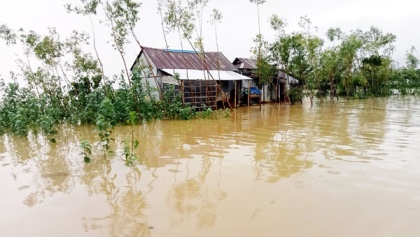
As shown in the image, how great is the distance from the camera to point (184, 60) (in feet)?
66.5

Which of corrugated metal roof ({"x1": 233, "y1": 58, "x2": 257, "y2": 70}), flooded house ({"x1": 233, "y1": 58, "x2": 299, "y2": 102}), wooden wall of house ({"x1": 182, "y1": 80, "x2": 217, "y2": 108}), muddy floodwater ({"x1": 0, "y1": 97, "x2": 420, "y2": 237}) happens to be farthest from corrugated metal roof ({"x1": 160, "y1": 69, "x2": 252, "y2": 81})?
muddy floodwater ({"x1": 0, "y1": 97, "x2": 420, "y2": 237})

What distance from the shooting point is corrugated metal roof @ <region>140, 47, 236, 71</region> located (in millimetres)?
18722

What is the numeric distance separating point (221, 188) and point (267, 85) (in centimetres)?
1969

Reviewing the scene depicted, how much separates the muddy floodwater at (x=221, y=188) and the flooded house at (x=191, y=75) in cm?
897

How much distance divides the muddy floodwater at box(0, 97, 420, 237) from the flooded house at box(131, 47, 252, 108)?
353 inches

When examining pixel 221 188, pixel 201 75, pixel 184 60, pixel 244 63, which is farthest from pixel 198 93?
pixel 221 188

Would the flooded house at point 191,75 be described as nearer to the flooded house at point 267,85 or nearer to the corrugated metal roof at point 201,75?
the corrugated metal roof at point 201,75

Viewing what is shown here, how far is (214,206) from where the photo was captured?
4273 mm

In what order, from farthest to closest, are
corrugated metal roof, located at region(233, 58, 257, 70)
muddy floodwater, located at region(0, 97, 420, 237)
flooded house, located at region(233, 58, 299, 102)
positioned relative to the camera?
1. corrugated metal roof, located at region(233, 58, 257, 70)
2. flooded house, located at region(233, 58, 299, 102)
3. muddy floodwater, located at region(0, 97, 420, 237)

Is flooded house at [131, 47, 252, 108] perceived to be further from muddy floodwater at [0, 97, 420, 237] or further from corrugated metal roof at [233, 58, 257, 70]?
muddy floodwater at [0, 97, 420, 237]

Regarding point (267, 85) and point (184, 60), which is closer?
point (184, 60)

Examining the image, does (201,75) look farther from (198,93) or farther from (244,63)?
(244,63)

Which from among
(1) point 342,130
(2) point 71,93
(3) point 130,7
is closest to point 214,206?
(1) point 342,130

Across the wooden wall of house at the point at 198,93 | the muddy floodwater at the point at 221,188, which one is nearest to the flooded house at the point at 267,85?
the wooden wall of house at the point at 198,93
